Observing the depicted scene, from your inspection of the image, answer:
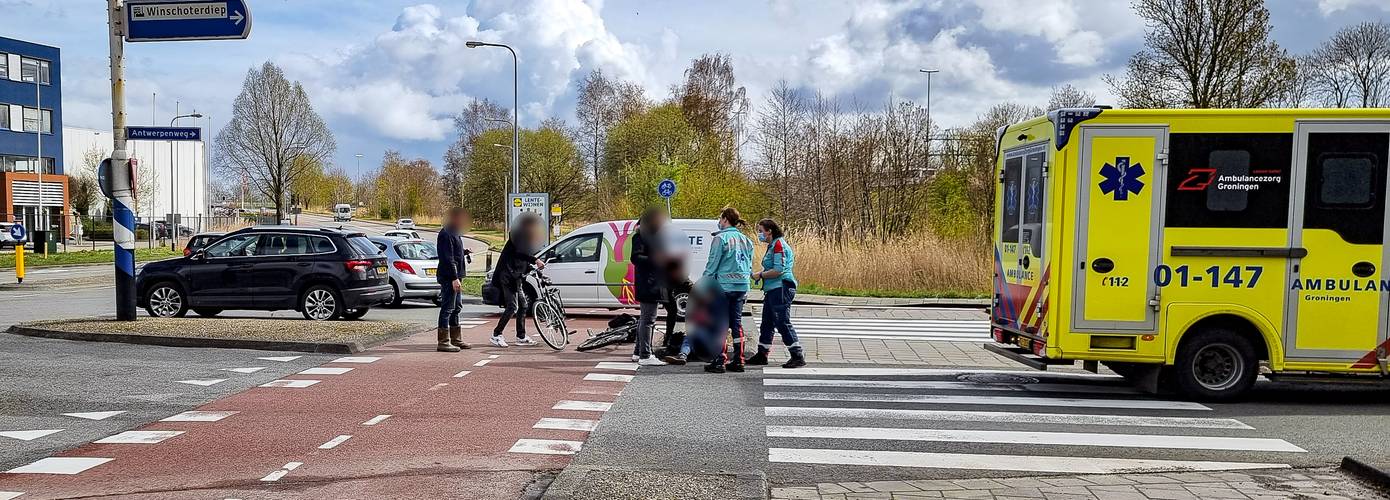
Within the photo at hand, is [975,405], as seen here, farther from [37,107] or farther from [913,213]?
[37,107]

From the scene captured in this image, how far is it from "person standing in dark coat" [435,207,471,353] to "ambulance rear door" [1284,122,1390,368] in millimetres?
8370

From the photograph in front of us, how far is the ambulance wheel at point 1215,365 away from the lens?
879 cm

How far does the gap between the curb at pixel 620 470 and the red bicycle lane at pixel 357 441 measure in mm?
276

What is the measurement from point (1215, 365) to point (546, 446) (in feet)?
18.9

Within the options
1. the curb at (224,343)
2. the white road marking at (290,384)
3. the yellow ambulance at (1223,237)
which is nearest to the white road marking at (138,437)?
the white road marking at (290,384)

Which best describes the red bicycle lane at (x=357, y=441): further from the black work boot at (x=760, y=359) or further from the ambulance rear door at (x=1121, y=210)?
the ambulance rear door at (x=1121, y=210)

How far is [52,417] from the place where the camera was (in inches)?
308

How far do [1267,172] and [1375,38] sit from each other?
115 ft

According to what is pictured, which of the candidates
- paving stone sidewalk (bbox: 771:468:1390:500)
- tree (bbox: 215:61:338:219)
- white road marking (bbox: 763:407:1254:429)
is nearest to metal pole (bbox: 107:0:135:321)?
white road marking (bbox: 763:407:1254:429)

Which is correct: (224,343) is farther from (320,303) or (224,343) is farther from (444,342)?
(320,303)

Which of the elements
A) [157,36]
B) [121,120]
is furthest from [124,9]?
[121,120]

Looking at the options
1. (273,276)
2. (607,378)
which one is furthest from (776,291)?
(273,276)

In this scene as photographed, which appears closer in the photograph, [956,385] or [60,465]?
[60,465]

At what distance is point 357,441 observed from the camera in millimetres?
6977
